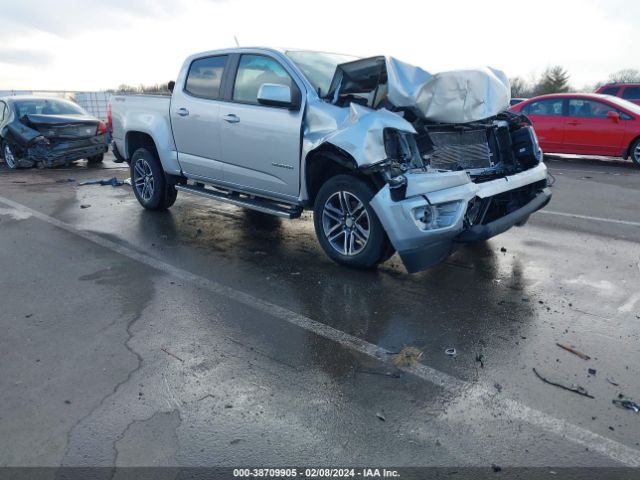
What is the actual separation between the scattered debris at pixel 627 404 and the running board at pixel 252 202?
3.25m

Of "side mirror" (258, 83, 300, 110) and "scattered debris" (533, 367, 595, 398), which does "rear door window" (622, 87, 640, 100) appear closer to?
"side mirror" (258, 83, 300, 110)

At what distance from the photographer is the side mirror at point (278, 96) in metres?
5.04

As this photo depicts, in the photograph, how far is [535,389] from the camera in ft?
10.3

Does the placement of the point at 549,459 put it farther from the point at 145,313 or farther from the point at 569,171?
the point at 569,171

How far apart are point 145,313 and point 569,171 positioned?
9.77 meters

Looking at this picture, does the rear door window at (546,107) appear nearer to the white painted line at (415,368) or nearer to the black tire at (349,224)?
the black tire at (349,224)

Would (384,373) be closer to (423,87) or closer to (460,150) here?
(460,150)

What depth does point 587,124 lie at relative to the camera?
11.9 meters

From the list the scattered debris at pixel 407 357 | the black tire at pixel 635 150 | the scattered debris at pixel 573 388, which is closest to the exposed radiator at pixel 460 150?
the scattered debris at pixel 407 357

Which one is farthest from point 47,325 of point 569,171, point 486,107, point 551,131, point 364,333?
point 551,131

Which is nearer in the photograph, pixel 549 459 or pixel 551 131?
pixel 549 459

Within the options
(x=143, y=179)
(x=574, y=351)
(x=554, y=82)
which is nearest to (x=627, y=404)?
(x=574, y=351)

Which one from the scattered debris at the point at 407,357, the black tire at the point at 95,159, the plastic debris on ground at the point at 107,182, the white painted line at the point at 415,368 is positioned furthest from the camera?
the black tire at the point at 95,159

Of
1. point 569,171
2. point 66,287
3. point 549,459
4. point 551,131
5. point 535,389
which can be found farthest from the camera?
point 551,131
